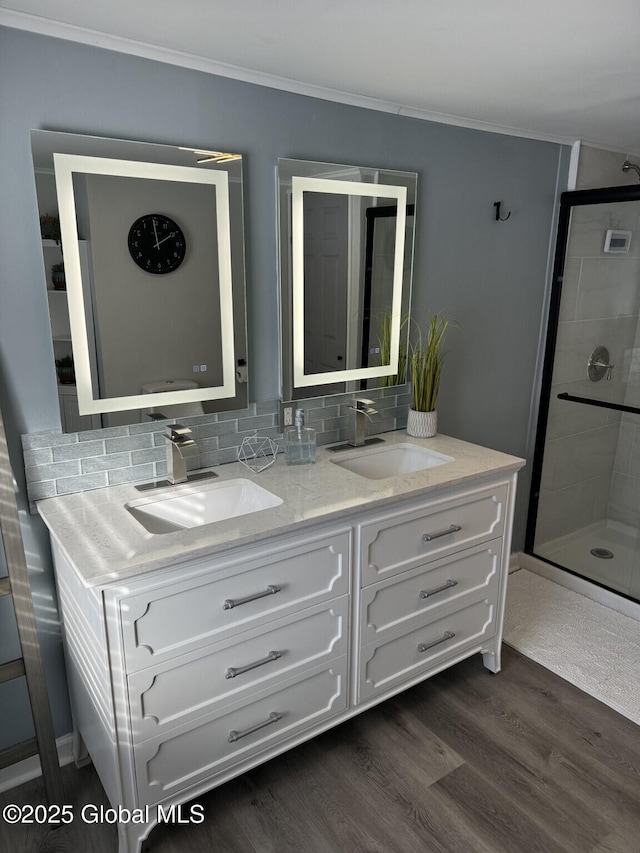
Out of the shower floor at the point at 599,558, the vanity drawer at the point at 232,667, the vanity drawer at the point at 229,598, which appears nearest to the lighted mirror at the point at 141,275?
the vanity drawer at the point at 229,598

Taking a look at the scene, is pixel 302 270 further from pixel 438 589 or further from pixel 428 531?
pixel 438 589

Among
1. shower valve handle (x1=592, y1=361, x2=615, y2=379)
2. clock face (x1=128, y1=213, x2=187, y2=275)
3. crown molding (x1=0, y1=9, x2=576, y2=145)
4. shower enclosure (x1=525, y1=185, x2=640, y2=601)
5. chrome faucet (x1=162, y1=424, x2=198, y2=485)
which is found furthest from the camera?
shower valve handle (x1=592, y1=361, x2=615, y2=379)

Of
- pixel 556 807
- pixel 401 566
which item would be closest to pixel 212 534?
pixel 401 566

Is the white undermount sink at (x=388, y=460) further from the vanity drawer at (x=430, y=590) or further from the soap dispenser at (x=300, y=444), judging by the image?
the vanity drawer at (x=430, y=590)

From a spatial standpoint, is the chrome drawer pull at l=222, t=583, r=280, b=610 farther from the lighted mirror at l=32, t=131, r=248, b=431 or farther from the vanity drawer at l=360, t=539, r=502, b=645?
the lighted mirror at l=32, t=131, r=248, b=431

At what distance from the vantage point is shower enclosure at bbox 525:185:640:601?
2971mm

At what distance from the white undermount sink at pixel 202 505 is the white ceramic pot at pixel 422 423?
2.73ft

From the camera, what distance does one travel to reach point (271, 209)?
2117 mm

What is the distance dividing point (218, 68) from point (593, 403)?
2.32m

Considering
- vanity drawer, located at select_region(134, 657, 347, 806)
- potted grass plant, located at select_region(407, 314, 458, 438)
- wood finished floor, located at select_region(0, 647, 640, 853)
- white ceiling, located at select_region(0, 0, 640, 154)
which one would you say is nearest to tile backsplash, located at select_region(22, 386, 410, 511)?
potted grass plant, located at select_region(407, 314, 458, 438)

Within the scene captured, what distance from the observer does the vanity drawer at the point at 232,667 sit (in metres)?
1.60

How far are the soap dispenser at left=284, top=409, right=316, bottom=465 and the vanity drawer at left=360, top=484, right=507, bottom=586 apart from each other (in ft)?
1.31

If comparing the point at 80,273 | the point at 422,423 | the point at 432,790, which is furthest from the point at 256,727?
the point at 80,273

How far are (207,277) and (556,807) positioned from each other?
2001 mm
